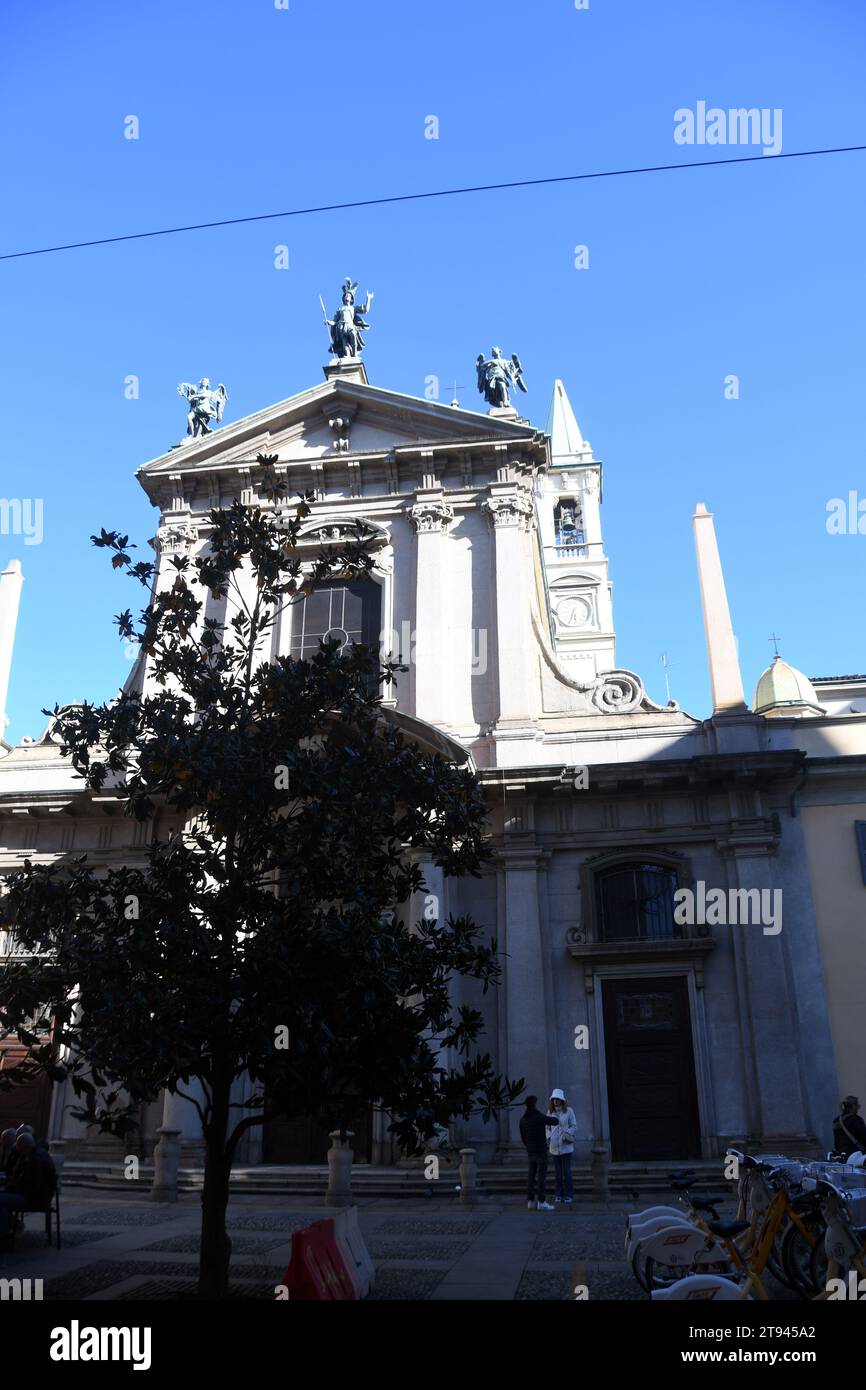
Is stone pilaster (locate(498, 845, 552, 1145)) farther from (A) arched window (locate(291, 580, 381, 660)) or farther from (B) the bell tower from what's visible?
(B) the bell tower

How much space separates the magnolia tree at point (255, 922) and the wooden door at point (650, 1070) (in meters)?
9.53

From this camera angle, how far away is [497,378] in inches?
1008

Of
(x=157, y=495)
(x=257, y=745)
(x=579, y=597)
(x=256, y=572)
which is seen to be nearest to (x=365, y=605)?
(x=157, y=495)

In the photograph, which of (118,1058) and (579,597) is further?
(579,597)

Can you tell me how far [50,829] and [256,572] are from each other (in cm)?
1289

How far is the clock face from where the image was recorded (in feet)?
177

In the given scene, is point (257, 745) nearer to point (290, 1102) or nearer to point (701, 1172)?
point (290, 1102)

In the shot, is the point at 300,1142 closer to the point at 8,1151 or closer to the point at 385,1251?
the point at 8,1151

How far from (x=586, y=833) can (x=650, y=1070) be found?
434 centimetres

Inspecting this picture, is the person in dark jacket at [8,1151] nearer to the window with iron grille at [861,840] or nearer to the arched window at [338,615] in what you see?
the arched window at [338,615]

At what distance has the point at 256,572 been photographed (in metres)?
11.6

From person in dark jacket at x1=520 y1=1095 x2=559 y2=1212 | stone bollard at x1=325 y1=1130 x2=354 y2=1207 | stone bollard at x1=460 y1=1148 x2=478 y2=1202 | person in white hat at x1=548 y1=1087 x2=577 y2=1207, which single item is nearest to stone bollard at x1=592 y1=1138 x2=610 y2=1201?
person in white hat at x1=548 y1=1087 x2=577 y2=1207

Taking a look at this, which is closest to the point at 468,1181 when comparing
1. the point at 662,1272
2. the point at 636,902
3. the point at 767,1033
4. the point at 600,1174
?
the point at 600,1174

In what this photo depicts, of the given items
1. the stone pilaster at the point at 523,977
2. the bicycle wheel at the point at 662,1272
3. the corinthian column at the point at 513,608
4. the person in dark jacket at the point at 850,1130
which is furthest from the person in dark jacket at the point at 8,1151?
the corinthian column at the point at 513,608
